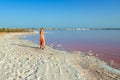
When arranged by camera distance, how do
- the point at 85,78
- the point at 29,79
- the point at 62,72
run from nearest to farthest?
the point at 29,79 < the point at 85,78 < the point at 62,72

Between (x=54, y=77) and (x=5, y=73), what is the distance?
1938 mm

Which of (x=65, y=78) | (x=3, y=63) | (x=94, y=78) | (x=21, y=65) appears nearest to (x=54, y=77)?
(x=65, y=78)

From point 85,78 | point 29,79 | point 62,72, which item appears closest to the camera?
point 29,79

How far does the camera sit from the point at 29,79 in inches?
293

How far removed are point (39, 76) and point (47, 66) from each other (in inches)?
72.3

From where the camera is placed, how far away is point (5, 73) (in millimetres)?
8148

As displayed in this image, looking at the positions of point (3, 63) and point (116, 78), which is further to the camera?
point (3, 63)

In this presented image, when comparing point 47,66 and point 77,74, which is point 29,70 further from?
point 77,74

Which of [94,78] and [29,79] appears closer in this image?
[29,79]

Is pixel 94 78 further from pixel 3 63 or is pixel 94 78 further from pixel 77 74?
pixel 3 63

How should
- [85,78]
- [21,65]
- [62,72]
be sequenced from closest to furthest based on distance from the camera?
[85,78] < [62,72] < [21,65]

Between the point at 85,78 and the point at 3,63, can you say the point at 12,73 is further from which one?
the point at 85,78

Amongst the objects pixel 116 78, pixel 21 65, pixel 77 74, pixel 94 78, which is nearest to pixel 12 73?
pixel 21 65

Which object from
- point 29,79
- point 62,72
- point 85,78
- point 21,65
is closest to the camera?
point 29,79
